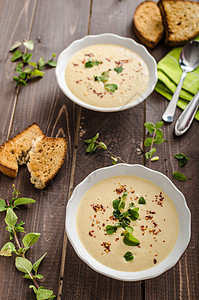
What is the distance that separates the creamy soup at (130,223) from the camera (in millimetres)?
1501

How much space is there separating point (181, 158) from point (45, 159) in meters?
0.74

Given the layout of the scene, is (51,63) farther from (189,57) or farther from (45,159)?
(189,57)

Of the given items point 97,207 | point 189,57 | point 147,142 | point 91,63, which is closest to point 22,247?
point 97,207

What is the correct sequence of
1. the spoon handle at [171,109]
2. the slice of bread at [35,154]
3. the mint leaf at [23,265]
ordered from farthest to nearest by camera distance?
the spoon handle at [171,109] < the slice of bread at [35,154] < the mint leaf at [23,265]

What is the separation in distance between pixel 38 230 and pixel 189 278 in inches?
29.4

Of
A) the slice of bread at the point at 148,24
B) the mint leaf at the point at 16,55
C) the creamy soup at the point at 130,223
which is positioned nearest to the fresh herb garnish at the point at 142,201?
the creamy soup at the point at 130,223

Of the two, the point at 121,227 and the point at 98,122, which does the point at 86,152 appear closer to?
the point at 98,122

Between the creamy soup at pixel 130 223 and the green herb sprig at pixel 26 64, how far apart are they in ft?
2.98

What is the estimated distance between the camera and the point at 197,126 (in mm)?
2039

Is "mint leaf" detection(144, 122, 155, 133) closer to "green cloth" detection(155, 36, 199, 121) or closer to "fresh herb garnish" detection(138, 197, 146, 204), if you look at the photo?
"green cloth" detection(155, 36, 199, 121)

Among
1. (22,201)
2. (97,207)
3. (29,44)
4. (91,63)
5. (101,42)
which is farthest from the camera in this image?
(29,44)

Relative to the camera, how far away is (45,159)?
187 centimetres

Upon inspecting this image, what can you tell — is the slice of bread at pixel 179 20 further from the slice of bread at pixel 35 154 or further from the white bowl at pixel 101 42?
the slice of bread at pixel 35 154

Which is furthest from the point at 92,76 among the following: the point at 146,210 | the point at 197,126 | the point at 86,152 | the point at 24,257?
the point at 24,257
